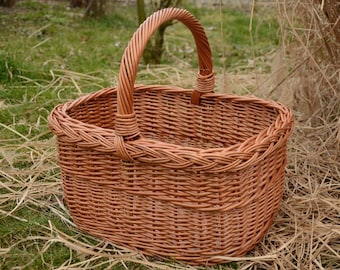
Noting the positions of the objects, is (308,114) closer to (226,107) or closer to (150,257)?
(226,107)

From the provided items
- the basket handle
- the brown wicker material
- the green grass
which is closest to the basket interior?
the brown wicker material

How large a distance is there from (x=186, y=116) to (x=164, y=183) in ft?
1.56

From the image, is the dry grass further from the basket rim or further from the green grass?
the basket rim

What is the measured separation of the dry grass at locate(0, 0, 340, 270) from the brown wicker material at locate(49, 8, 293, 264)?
0.16 feet

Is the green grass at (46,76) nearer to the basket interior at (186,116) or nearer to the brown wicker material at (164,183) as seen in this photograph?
the brown wicker material at (164,183)

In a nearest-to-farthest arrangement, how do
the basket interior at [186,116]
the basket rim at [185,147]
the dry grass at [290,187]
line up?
the basket rim at [185,147] → the dry grass at [290,187] → the basket interior at [186,116]

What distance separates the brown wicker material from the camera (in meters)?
1.14

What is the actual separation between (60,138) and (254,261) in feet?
1.64

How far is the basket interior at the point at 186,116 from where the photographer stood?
60.4 inches

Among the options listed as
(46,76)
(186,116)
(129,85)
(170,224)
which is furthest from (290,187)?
(46,76)

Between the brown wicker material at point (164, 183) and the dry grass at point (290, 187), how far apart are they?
0.05 m

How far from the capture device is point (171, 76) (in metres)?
2.63

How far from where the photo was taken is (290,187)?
5.32 feet

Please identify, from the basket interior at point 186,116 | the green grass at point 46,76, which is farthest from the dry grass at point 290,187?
the basket interior at point 186,116
